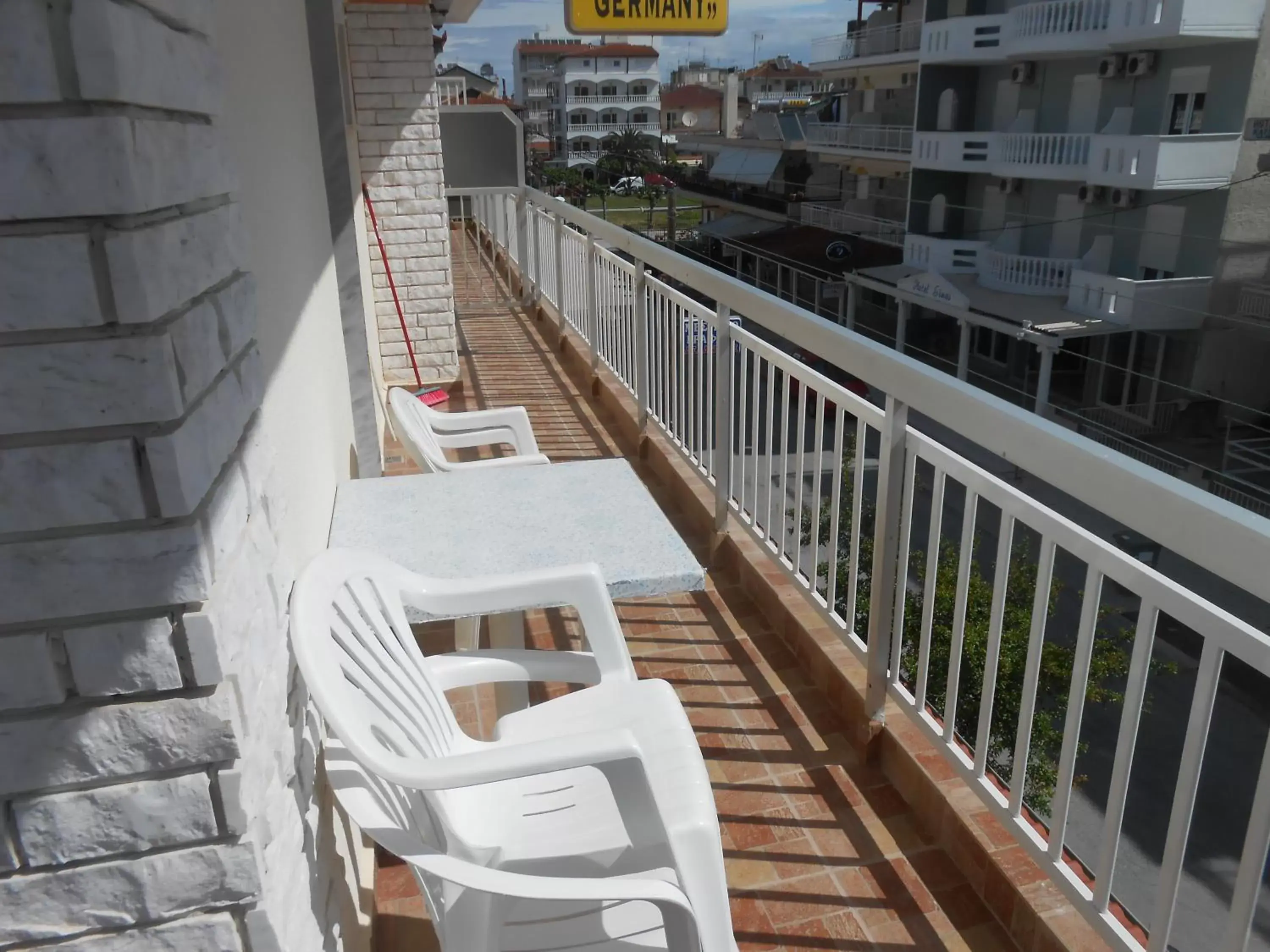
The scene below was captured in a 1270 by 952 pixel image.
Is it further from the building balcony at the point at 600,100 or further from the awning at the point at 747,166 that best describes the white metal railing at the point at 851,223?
the building balcony at the point at 600,100

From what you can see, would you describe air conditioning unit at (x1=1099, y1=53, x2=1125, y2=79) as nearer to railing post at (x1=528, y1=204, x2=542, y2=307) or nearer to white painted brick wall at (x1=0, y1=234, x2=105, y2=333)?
railing post at (x1=528, y1=204, x2=542, y2=307)

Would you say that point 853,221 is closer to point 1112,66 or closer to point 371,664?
point 1112,66

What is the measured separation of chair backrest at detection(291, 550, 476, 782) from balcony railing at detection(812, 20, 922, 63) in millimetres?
25557

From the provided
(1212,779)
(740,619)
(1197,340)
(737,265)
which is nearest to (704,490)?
(740,619)

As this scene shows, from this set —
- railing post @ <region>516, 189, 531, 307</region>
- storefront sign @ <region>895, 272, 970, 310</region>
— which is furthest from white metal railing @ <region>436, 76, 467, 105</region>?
storefront sign @ <region>895, 272, 970, 310</region>

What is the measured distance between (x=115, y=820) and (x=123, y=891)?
10cm

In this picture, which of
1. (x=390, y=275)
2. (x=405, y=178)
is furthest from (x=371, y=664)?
(x=405, y=178)

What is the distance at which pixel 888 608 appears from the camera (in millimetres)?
2439

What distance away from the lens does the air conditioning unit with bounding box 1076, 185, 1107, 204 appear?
1975cm

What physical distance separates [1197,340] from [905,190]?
10195 millimetres

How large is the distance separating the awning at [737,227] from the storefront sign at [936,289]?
8.37 m

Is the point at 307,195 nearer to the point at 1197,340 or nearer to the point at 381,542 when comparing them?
A: the point at 381,542

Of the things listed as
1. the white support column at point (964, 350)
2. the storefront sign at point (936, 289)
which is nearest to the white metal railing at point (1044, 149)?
the storefront sign at point (936, 289)

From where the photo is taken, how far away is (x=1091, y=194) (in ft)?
65.4
